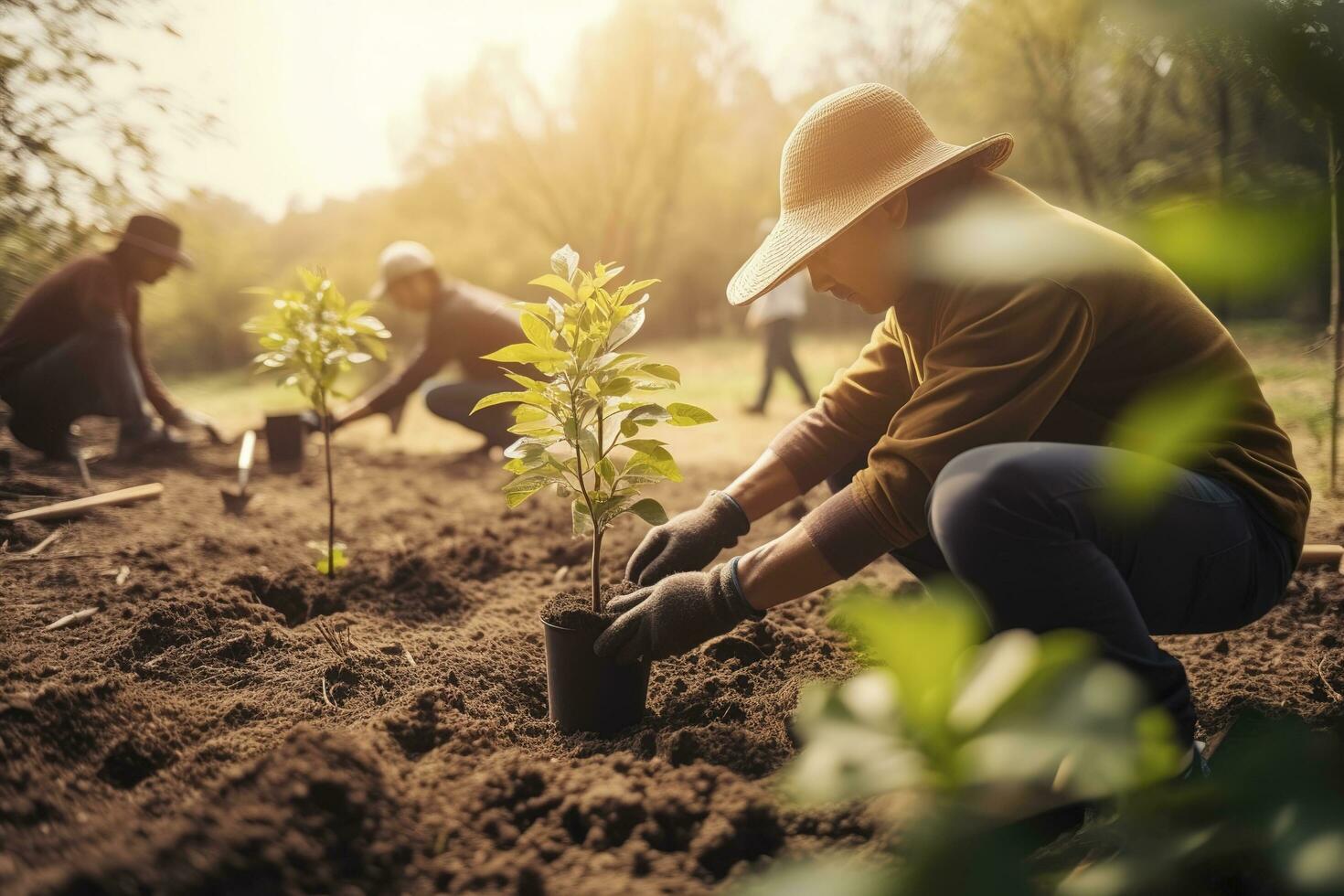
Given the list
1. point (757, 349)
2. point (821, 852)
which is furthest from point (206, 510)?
point (757, 349)

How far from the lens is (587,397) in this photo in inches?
76.7

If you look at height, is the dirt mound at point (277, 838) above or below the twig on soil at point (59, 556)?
below

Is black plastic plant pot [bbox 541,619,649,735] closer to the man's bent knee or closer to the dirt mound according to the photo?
the dirt mound

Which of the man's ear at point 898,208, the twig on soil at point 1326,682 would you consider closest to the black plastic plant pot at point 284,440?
the man's ear at point 898,208

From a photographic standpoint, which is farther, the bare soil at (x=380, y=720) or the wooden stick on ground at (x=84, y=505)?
the wooden stick on ground at (x=84, y=505)

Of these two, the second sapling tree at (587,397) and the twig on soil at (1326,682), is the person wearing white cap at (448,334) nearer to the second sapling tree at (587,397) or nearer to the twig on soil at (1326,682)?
the second sapling tree at (587,397)

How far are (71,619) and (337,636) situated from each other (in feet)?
2.81

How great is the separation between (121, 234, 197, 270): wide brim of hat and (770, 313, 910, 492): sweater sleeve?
15.0ft

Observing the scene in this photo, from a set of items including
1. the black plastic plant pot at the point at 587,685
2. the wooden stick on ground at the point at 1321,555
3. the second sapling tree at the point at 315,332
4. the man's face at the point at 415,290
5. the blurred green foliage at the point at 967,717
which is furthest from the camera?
the man's face at the point at 415,290

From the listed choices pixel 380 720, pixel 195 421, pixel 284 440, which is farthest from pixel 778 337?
pixel 380 720

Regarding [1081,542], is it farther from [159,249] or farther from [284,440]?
[159,249]

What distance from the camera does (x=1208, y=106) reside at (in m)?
1.43

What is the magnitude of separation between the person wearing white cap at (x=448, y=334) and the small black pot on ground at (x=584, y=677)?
374 cm

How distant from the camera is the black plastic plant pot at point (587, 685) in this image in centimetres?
191
